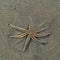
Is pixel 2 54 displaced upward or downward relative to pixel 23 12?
downward

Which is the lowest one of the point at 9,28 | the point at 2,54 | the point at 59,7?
the point at 2,54

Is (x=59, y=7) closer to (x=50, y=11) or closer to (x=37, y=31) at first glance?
(x=50, y=11)

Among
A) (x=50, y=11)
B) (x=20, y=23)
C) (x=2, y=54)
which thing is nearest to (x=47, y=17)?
(x=50, y=11)

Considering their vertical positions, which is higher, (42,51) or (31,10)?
(31,10)

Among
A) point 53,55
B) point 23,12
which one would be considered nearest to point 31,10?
point 23,12

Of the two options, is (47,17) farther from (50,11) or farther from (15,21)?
(15,21)

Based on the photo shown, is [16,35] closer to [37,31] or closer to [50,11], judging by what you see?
[37,31]

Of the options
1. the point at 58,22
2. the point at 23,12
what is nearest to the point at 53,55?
the point at 58,22
